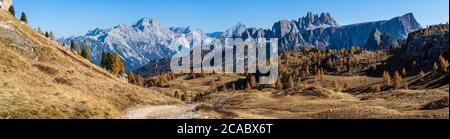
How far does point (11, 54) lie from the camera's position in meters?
77.5

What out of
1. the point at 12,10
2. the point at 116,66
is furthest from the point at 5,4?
the point at 116,66

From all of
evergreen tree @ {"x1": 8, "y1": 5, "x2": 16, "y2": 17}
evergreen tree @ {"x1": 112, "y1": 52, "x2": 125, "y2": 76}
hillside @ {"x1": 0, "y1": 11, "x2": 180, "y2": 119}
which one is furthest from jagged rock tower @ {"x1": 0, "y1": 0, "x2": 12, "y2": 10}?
hillside @ {"x1": 0, "y1": 11, "x2": 180, "y2": 119}

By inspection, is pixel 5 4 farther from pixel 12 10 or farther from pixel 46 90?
pixel 46 90

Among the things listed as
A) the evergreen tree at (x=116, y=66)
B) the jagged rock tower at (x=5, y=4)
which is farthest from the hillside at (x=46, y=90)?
the evergreen tree at (x=116, y=66)

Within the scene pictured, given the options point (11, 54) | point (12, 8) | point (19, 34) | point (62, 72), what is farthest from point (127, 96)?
point (12, 8)

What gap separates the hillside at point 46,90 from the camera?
143 feet

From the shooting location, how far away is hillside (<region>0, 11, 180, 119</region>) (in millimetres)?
43719

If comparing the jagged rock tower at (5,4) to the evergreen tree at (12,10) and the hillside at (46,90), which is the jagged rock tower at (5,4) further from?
the hillside at (46,90)

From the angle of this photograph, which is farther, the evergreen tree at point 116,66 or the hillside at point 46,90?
the evergreen tree at point 116,66

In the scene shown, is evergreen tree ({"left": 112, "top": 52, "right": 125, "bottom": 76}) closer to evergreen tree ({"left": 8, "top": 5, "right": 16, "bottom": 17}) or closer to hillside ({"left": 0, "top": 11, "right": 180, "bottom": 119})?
evergreen tree ({"left": 8, "top": 5, "right": 16, "bottom": 17})

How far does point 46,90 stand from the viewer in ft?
186

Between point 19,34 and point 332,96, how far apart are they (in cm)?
8852
